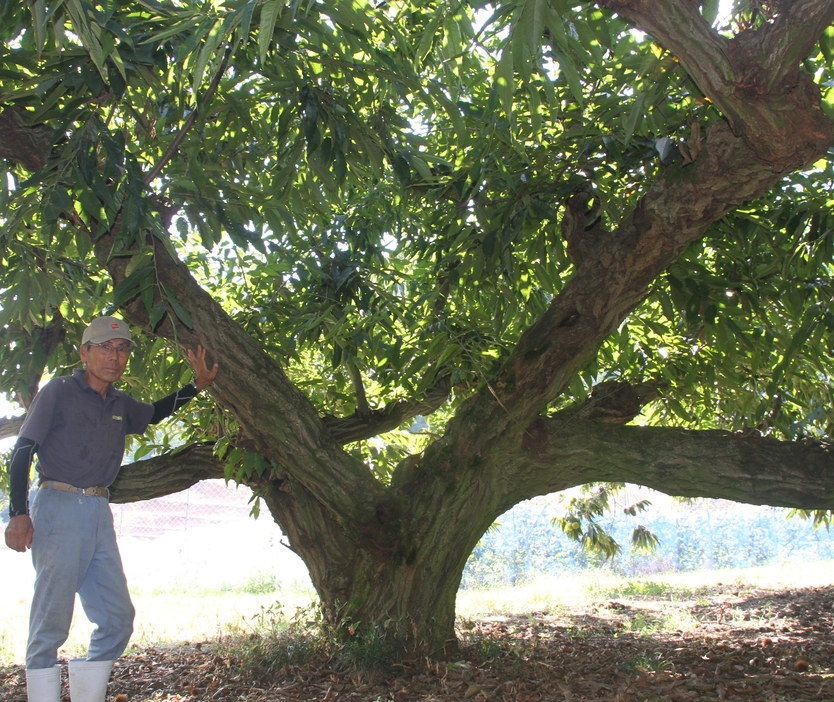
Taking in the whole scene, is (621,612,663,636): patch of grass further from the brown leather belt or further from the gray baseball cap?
the gray baseball cap

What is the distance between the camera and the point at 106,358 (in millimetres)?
3207

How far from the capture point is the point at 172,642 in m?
5.66

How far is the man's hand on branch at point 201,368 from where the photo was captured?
3.37 meters

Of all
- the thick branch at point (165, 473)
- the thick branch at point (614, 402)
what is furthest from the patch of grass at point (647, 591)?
the thick branch at point (165, 473)

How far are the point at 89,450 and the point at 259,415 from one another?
78 cm

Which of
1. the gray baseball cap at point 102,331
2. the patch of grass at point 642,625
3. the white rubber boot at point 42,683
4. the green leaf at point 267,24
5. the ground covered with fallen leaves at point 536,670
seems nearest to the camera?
the green leaf at point 267,24

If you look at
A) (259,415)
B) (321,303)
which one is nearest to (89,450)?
(259,415)

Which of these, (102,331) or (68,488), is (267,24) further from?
(68,488)

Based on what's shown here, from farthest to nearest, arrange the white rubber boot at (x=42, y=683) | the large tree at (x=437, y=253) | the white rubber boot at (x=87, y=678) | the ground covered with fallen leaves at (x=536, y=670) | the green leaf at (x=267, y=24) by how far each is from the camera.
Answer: the ground covered with fallen leaves at (x=536, y=670) → the white rubber boot at (x=87, y=678) → the white rubber boot at (x=42, y=683) → the large tree at (x=437, y=253) → the green leaf at (x=267, y=24)

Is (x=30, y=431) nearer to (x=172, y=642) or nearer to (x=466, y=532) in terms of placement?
(x=466, y=532)

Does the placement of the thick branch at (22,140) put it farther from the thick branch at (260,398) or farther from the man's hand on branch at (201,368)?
the man's hand on branch at (201,368)

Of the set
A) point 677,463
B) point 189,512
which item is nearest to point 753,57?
point 677,463

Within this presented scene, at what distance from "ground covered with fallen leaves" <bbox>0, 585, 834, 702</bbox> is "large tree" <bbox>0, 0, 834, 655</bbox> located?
36 centimetres

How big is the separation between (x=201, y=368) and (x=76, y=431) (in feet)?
1.88
